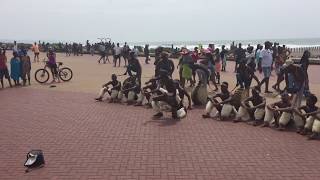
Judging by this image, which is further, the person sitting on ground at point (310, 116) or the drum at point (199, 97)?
the drum at point (199, 97)

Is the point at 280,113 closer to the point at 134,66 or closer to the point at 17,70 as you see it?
the point at 134,66

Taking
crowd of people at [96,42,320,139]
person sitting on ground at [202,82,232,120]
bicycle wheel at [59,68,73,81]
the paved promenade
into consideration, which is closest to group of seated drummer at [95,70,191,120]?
crowd of people at [96,42,320,139]

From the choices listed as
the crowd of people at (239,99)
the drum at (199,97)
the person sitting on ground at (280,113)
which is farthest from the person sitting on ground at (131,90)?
the person sitting on ground at (280,113)

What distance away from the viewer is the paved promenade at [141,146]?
24.2ft

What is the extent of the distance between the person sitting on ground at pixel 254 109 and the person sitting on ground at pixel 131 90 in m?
3.87

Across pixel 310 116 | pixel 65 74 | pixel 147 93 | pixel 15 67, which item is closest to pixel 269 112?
pixel 310 116

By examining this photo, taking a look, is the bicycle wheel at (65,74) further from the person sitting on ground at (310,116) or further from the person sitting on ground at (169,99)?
the person sitting on ground at (310,116)

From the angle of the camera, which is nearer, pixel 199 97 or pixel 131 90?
pixel 199 97

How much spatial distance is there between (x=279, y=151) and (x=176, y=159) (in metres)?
1.94

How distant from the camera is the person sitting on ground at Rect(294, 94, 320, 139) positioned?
9.36 meters

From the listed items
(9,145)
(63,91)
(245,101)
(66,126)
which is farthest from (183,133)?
(63,91)

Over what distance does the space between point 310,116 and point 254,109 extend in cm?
167

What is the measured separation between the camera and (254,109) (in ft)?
36.1

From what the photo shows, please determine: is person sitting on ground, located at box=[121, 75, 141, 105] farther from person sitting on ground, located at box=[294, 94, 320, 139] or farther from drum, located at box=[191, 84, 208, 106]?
person sitting on ground, located at box=[294, 94, 320, 139]
